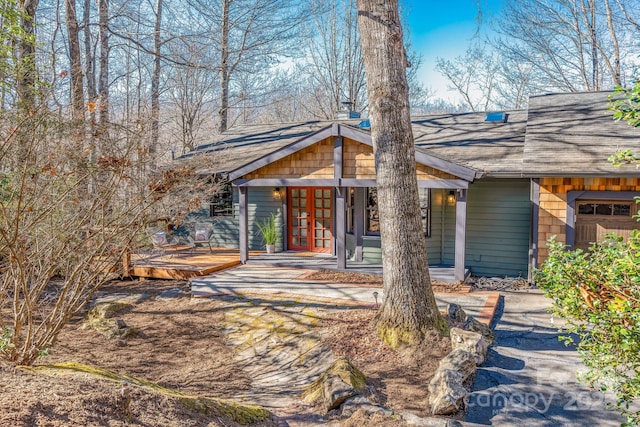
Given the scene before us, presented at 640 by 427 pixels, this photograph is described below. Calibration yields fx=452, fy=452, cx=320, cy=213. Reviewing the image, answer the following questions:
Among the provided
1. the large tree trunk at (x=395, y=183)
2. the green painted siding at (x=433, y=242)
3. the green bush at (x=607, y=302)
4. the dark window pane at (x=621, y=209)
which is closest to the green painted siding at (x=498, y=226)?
the green painted siding at (x=433, y=242)

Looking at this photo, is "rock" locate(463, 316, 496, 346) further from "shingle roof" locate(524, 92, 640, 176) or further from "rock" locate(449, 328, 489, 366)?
"shingle roof" locate(524, 92, 640, 176)

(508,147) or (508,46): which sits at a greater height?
(508,46)

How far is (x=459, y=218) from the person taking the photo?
8844mm

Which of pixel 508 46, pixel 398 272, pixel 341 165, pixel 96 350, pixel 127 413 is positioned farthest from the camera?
pixel 508 46

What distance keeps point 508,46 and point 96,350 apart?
75.2 ft

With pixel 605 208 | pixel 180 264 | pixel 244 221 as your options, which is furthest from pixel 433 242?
pixel 180 264

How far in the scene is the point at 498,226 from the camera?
32.3 ft

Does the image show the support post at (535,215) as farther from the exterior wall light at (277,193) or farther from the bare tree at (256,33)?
the bare tree at (256,33)

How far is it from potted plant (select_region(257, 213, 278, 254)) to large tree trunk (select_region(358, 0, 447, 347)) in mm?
6336

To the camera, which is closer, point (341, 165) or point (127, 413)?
point (127, 413)

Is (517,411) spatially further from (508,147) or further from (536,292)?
(508,147)

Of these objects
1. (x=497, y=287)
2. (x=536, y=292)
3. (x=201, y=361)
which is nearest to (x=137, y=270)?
(x=201, y=361)

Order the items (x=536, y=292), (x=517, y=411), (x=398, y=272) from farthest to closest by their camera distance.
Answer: (x=536, y=292) < (x=398, y=272) < (x=517, y=411)

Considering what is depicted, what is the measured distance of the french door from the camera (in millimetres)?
12125
